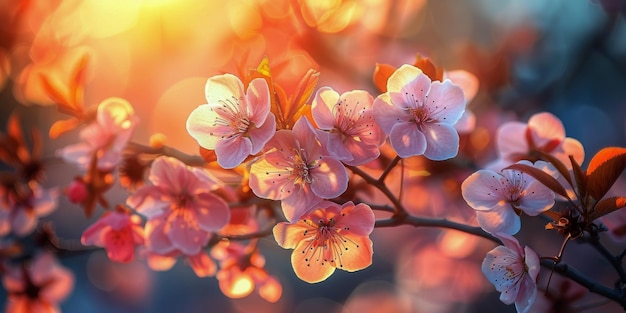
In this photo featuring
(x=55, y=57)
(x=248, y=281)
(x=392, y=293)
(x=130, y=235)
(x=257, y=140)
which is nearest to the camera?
(x=257, y=140)

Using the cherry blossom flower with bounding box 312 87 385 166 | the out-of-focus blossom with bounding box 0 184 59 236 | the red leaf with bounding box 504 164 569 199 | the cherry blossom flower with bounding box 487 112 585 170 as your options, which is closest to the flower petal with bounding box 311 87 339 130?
the cherry blossom flower with bounding box 312 87 385 166

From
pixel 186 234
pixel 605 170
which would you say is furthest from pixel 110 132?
pixel 605 170

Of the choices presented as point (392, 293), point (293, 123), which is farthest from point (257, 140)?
point (392, 293)

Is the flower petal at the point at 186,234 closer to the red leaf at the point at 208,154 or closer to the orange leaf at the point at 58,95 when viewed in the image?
the red leaf at the point at 208,154

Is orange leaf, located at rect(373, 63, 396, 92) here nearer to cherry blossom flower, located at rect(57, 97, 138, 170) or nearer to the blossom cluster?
the blossom cluster

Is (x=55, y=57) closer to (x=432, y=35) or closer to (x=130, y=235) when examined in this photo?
(x=130, y=235)

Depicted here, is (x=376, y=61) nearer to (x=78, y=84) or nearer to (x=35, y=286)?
(x=78, y=84)

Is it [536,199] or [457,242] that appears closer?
[536,199]
